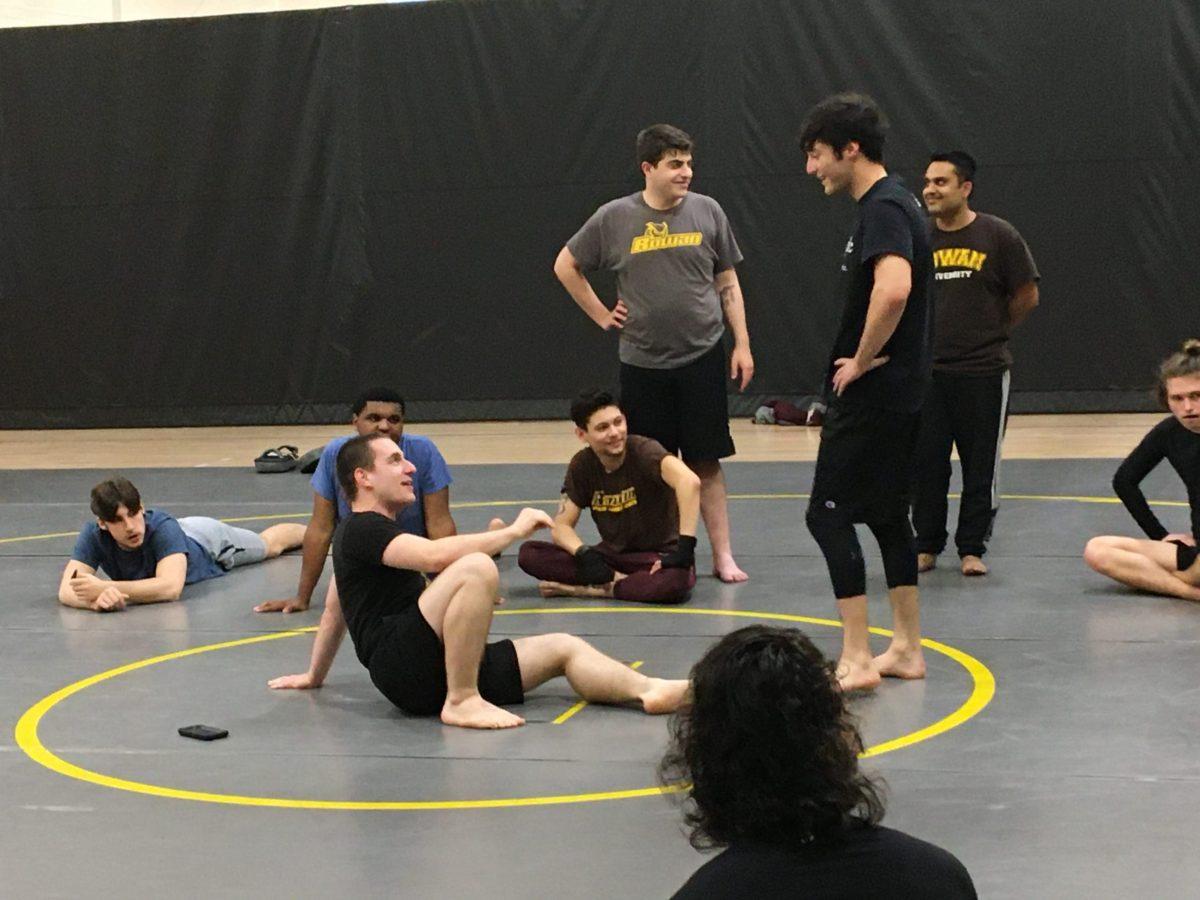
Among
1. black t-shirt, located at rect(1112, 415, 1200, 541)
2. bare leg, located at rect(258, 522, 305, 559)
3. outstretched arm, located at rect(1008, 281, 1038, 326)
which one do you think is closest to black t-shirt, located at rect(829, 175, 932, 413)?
black t-shirt, located at rect(1112, 415, 1200, 541)

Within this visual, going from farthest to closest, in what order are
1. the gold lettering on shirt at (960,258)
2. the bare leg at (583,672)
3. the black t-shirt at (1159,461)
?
1. the gold lettering on shirt at (960,258)
2. the black t-shirt at (1159,461)
3. the bare leg at (583,672)

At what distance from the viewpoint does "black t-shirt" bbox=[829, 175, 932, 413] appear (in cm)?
546

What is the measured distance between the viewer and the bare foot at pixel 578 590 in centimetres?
738

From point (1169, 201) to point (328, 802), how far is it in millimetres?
11197

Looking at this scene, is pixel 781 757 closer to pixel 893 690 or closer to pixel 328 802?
pixel 328 802

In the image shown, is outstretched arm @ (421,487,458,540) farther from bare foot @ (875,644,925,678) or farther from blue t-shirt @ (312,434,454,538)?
bare foot @ (875,644,925,678)

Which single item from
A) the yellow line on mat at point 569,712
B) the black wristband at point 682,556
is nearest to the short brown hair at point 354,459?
the yellow line on mat at point 569,712

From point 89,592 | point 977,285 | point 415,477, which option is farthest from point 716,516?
point 89,592

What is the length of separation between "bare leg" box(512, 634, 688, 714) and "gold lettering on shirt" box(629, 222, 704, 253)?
2.67 meters

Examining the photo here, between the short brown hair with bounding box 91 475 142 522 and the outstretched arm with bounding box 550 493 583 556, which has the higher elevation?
the short brown hair with bounding box 91 475 142 522

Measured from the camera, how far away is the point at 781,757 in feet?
6.99

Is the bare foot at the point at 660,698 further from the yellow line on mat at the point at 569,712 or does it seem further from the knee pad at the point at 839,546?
the knee pad at the point at 839,546

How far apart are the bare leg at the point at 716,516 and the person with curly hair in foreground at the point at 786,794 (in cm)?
536

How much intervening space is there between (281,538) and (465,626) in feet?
12.7
